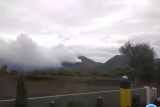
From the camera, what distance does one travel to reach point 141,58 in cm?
4544

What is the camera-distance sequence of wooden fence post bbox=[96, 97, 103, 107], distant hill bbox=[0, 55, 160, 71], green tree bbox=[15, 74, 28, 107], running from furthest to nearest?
1. distant hill bbox=[0, 55, 160, 71]
2. wooden fence post bbox=[96, 97, 103, 107]
3. green tree bbox=[15, 74, 28, 107]

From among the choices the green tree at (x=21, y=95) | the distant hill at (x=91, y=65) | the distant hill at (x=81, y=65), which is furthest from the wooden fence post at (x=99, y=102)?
the distant hill at (x=81, y=65)

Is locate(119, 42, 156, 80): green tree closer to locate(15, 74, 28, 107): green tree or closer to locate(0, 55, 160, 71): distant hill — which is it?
locate(0, 55, 160, 71): distant hill

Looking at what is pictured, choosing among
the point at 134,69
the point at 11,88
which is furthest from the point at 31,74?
the point at 134,69

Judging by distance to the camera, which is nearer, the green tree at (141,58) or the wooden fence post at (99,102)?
the wooden fence post at (99,102)

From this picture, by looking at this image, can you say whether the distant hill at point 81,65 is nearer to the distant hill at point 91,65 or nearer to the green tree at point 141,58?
the distant hill at point 91,65

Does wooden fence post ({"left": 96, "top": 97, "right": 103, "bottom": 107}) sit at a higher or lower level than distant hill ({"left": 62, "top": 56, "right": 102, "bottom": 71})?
lower

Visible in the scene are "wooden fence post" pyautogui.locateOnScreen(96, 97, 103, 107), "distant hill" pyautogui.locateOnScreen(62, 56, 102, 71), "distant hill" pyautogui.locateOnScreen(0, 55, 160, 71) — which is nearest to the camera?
"wooden fence post" pyautogui.locateOnScreen(96, 97, 103, 107)

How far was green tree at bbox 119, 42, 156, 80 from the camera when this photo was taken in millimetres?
42388

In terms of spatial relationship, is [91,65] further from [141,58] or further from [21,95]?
[21,95]

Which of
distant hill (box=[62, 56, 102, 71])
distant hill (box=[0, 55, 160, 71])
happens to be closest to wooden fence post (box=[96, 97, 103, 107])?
distant hill (box=[0, 55, 160, 71])

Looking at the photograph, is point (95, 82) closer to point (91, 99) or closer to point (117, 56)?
point (91, 99)

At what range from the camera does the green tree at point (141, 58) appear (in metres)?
42.4

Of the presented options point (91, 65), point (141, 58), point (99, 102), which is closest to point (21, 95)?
point (99, 102)
